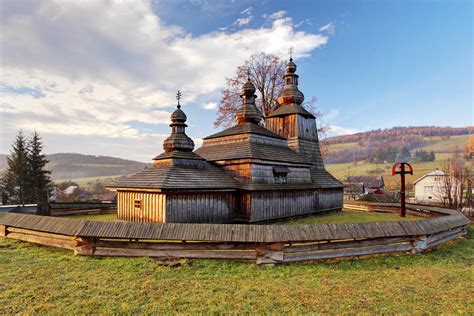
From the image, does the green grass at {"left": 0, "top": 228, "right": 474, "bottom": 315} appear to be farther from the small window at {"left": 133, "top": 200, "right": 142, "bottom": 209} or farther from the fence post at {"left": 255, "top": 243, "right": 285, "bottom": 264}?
the small window at {"left": 133, "top": 200, "right": 142, "bottom": 209}

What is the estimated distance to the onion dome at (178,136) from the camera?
17.3 m

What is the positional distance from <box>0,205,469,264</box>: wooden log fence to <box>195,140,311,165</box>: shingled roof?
8.33m

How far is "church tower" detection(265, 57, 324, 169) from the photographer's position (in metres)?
23.8

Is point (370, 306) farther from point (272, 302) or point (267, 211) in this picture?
point (267, 211)

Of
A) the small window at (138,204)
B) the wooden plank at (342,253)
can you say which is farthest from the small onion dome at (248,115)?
the wooden plank at (342,253)

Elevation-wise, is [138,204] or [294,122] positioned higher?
[294,122]

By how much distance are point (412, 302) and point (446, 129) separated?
186441 mm

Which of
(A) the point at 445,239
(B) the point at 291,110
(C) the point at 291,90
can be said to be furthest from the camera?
(C) the point at 291,90

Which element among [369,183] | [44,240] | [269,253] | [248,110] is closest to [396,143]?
[369,183]

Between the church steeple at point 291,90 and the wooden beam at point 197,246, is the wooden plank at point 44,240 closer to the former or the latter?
the wooden beam at point 197,246

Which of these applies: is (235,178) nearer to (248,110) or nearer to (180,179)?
(180,179)

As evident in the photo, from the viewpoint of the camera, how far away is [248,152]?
1781cm

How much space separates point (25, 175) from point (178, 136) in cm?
3404

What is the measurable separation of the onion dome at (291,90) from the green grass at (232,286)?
59.4 ft
